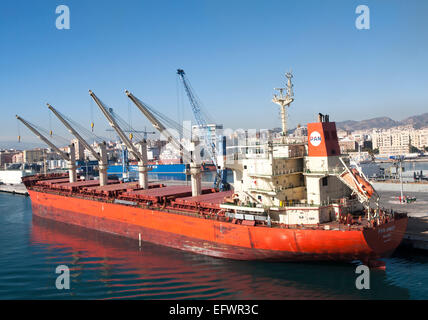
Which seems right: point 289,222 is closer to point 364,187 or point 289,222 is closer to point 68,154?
point 364,187

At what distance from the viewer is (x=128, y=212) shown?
29.2 meters

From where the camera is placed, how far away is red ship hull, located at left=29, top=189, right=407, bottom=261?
1791 cm

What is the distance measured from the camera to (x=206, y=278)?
19.0m

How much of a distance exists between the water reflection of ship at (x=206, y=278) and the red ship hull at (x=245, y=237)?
843 mm

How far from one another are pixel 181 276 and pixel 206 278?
1.53 metres

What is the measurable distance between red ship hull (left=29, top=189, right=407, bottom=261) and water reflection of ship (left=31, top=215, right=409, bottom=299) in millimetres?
843

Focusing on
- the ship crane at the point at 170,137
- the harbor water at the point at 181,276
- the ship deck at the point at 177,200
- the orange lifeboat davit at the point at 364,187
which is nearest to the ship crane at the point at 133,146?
the ship deck at the point at 177,200

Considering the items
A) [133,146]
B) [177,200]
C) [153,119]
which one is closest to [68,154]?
[133,146]

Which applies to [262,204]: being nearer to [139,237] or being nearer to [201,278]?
[201,278]

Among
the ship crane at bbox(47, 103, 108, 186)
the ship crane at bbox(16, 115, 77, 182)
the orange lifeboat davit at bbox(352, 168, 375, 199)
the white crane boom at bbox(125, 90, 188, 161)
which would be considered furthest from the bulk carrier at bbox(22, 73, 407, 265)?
the ship crane at bbox(16, 115, 77, 182)

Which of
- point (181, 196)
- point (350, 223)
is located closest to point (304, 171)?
point (350, 223)

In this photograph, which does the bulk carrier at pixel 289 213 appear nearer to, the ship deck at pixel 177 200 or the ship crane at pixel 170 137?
the ship deck at pixel 177 200

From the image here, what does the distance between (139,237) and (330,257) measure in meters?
15.9

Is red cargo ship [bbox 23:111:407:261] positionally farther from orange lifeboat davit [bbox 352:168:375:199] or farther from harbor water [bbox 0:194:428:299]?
harbor water [bbox 0:194:428:299]
